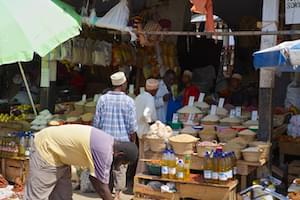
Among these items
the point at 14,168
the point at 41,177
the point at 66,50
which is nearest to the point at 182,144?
the point at 41,177

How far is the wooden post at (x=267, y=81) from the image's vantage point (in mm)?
6648

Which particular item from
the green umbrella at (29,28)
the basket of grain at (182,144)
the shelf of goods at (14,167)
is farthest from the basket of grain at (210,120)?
the shelf of goods at (14,167)

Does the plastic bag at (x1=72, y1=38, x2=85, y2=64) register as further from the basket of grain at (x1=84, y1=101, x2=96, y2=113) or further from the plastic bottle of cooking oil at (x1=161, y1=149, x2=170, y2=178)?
the plastic bottle of cooking oil at (x1=161, y1=149, x2=170, y2=178)

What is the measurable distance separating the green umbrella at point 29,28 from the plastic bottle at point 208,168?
7.52 ft

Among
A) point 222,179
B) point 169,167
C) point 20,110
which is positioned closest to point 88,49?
point 20,110

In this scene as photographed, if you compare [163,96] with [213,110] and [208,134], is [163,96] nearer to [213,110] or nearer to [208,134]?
[213,110]

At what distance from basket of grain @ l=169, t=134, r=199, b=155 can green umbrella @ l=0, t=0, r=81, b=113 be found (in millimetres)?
1925

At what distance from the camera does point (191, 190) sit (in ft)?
20.0

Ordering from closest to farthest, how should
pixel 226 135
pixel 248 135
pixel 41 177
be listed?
pixel 41 177
pixel 248 135
pixel 226 135

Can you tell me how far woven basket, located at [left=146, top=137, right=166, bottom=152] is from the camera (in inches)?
258

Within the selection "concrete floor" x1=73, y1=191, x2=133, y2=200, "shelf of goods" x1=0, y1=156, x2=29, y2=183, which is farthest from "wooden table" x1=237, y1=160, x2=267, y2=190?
"shelf of goods" x1=0, y1=156, x2=29, y2=183

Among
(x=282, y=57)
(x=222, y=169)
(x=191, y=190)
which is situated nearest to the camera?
(x=282, y=57)

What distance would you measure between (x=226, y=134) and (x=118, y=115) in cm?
159

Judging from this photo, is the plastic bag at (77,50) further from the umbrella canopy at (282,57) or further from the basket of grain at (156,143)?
the umbrella canopy at (282,57)
